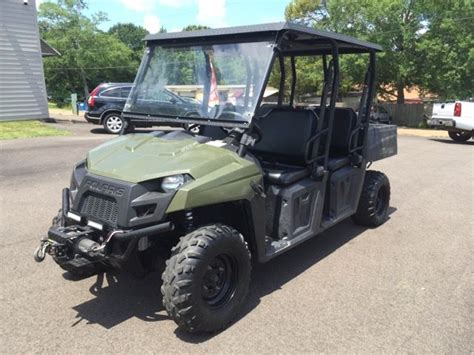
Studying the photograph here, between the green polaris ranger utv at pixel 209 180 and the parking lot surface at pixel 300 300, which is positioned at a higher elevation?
the green polaris ranger utv at pixel 209 180

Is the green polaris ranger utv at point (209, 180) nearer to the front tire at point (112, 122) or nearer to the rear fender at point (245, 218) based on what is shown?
the rear fender at point (245, 218)

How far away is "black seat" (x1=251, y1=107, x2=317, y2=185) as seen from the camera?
4590mm

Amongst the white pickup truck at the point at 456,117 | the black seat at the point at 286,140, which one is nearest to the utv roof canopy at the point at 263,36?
the black seat at the point at 286,140

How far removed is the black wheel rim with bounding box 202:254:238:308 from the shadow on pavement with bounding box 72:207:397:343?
230mm

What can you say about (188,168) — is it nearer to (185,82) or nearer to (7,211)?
(185,82)

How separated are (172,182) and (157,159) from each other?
32 centimetres

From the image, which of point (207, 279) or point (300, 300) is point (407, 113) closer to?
point (300, 300)

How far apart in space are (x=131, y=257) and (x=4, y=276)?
1.56 m

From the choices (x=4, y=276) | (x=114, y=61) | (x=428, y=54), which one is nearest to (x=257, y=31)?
(x=4, y=276)

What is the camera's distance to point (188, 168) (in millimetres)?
3250

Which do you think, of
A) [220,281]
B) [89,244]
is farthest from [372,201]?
[89,244]

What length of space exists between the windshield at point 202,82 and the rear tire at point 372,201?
249 cm

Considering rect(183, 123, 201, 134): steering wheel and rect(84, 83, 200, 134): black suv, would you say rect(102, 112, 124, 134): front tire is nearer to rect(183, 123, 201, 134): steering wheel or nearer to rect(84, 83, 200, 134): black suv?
rect(84, 83, 200, 134): black suv

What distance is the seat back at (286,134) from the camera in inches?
184
